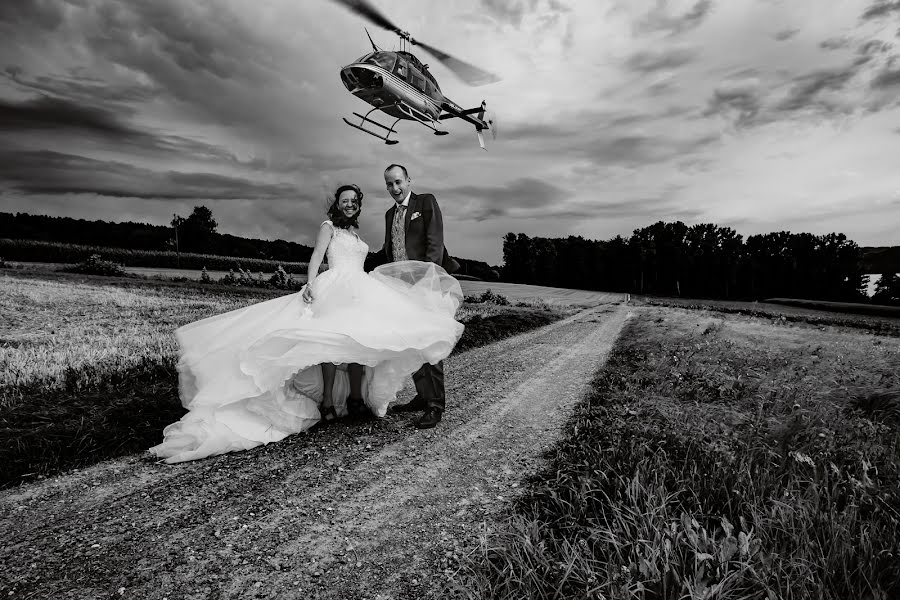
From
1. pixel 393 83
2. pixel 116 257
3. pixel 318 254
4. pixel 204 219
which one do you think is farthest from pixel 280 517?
pixel 204 219

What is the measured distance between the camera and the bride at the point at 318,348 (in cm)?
434

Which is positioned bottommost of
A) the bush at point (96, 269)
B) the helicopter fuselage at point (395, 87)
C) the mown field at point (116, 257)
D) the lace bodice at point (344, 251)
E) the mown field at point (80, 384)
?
the mown field at point (80, 384)

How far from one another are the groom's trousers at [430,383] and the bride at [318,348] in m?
0.39

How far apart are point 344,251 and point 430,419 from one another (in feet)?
7.54

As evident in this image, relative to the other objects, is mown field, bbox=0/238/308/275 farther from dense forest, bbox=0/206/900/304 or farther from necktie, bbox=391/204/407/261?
necktie, bbox=391/204/407/261

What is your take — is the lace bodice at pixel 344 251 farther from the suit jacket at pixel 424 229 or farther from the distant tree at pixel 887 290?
the distant tree at pixel 887 290

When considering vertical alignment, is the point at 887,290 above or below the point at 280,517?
above

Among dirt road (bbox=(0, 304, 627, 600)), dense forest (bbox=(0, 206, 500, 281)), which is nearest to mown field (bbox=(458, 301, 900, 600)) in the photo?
dirt road (bbox=(0, 304, 627, 600))

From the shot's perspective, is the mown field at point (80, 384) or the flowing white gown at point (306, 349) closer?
the mown field at point (80, 384)

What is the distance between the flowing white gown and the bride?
0.04 ft

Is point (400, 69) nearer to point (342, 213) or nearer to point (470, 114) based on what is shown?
point (470, 114)

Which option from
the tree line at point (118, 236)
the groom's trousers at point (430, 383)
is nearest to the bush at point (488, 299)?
the groom's trousers at point (430, 383)

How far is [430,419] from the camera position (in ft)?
17.0

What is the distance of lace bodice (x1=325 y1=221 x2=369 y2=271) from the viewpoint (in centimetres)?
539
